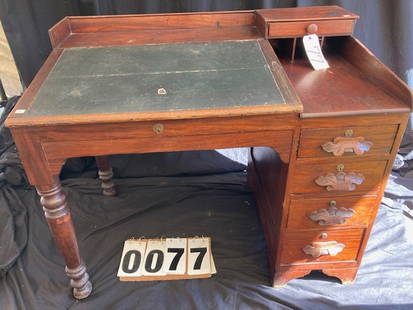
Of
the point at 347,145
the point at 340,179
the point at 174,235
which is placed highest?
the point at 347,145

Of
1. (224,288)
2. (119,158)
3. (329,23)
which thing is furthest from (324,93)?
(119,158)

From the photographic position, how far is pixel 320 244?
1284 mm

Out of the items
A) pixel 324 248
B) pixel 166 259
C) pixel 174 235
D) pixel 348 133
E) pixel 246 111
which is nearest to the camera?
pixel 246 111

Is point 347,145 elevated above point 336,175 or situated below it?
above

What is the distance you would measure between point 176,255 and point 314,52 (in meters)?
1.00

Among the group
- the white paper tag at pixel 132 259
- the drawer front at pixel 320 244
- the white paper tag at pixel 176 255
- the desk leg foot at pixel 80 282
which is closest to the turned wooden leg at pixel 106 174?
the white paper tag at pixel 132 259

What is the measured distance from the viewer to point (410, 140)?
6.40ft

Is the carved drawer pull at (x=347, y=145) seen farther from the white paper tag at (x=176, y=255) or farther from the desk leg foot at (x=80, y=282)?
the desk leg foot at (x=80, y=282)

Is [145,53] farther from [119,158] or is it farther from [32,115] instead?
[119,158]

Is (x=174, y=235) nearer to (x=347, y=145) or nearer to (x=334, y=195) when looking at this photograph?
(x=334, y=195)

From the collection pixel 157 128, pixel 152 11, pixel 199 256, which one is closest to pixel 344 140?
pixel 157 128

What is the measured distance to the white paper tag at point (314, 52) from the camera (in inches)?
50.4

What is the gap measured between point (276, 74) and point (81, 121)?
1.93 ft

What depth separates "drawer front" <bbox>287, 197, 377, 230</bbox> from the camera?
1186mm
